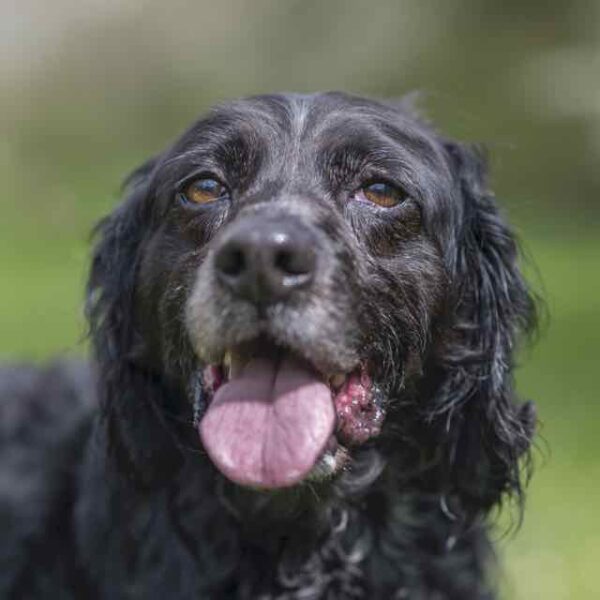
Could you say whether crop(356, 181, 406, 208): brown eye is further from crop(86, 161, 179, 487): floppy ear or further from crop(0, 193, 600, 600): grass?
crop(0, 193, 600, 600): grass

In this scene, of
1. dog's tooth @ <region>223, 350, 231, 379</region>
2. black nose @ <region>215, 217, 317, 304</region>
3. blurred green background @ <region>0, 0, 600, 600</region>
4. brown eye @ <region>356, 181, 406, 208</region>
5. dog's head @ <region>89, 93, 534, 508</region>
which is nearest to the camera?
black nose @ <region>215, 217, 317, 304</region>

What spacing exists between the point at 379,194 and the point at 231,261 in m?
0.59

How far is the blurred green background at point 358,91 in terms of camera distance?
270 inches

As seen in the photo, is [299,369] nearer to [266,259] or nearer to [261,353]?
[261,353]

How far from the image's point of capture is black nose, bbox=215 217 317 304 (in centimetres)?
316

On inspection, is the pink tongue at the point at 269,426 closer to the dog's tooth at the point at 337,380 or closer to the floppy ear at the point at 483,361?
the dog's tooth at the point at 337,380

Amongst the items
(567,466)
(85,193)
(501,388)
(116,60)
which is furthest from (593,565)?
(116,60)

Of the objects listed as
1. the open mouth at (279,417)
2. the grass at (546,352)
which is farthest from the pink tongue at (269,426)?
the grass at (546,352)

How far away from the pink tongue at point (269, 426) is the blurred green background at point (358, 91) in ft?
4.29

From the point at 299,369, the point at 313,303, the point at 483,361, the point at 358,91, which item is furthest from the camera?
the point at 358,91

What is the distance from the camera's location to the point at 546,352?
9.42m

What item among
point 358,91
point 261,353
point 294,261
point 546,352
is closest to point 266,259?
point 294,261

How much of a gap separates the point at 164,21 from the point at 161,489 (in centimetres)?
1863

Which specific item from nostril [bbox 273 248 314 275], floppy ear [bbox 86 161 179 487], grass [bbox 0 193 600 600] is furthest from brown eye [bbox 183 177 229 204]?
grass [bbox 0 193 600 600]
